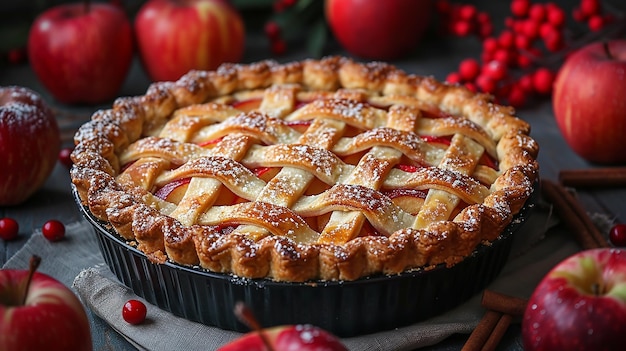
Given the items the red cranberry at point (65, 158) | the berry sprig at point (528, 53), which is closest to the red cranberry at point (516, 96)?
the berry sprig at point (528, 53)

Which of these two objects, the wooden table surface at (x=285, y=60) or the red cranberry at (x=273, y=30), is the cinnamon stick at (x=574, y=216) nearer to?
the wooden table surface at (x=285, y=60)

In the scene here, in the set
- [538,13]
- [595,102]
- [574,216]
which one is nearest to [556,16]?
[538,13]

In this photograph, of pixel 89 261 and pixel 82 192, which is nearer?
pixel 82 192

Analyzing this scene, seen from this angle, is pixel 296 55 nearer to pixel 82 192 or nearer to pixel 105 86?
pixel 105 86

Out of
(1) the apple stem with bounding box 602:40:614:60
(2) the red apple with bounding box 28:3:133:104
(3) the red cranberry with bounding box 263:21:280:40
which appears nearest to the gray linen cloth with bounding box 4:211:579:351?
(1) the apple stem with bounding box 602:40:614:60

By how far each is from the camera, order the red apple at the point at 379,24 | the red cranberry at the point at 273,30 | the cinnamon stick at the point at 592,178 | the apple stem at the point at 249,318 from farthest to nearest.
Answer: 1. the red cranberry at the point at 273,30
2. the red apple at the point at 379,24
3. the cinnamon stick at the point at 592,178
4. the apple stem at the point at 249,318

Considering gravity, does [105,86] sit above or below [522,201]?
below

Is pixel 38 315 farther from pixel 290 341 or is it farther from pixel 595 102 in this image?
pixel 595 102

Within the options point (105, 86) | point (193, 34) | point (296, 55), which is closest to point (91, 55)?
point (105, 86)
